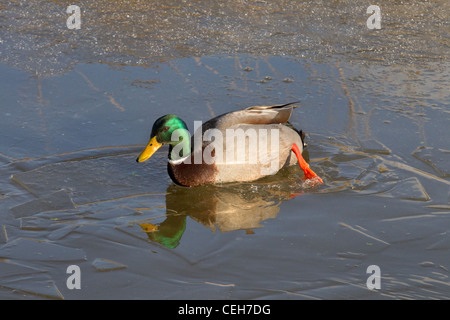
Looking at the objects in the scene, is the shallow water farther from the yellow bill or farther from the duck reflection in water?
the yellow bill

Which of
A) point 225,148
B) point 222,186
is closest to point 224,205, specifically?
point 222,186

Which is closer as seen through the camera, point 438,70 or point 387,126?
point 387,126

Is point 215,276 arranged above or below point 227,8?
below

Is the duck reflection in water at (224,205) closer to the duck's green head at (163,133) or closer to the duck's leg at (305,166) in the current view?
the duck's leg at (305,166)

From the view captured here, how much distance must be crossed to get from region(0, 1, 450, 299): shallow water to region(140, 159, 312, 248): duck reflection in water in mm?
14

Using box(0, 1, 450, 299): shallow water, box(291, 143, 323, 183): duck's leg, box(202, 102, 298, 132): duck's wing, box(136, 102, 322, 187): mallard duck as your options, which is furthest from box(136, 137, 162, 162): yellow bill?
box(291, 143, 323, 183): duck's leg

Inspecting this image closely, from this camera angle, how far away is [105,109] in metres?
5.78

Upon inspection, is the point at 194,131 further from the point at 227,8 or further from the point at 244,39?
the point at 227,8

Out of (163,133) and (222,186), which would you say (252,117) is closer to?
(222,186)

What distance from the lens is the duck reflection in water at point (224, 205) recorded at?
4.22 meters

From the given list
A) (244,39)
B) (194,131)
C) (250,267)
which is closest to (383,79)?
(244,39)

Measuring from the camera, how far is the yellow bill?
475 centimetres

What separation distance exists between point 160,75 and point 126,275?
310 centimetres
